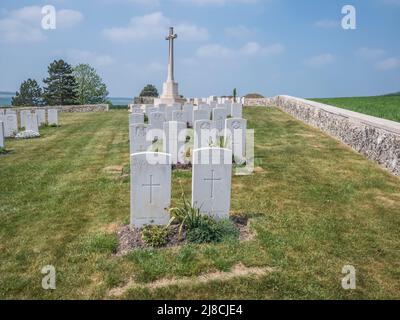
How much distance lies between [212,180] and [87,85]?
59359 mm

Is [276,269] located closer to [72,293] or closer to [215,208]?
[215,208]

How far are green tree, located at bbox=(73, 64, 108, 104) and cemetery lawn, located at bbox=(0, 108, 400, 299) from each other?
52.4 metres

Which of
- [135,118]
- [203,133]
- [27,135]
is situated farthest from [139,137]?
[27,135]

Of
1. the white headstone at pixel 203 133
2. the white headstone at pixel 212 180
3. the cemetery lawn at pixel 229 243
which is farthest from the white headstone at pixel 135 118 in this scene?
the white headstone at pixel 212 180

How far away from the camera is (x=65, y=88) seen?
5462cm

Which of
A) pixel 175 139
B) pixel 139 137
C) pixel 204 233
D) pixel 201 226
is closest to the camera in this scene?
pixel 204 233

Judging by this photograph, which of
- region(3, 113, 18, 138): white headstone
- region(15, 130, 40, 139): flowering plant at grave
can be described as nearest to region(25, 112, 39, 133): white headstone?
region(15, 130, 40, 139): flowering plant at grave

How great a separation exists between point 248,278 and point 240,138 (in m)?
6.25

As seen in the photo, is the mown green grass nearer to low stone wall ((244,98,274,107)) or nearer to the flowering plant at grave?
low stone wall ((244,98,274,107))

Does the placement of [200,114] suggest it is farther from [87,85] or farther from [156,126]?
[87,85]

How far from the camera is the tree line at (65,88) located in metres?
54.6

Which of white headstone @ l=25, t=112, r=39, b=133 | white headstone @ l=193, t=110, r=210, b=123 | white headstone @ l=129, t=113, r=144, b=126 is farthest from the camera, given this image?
white headstone @ l=25, t=112, r=39, b=133

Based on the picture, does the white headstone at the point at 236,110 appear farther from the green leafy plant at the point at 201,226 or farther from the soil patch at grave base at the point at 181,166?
the green leafy plant at the point at 201,226

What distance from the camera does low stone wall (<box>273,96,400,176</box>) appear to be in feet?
30.8
